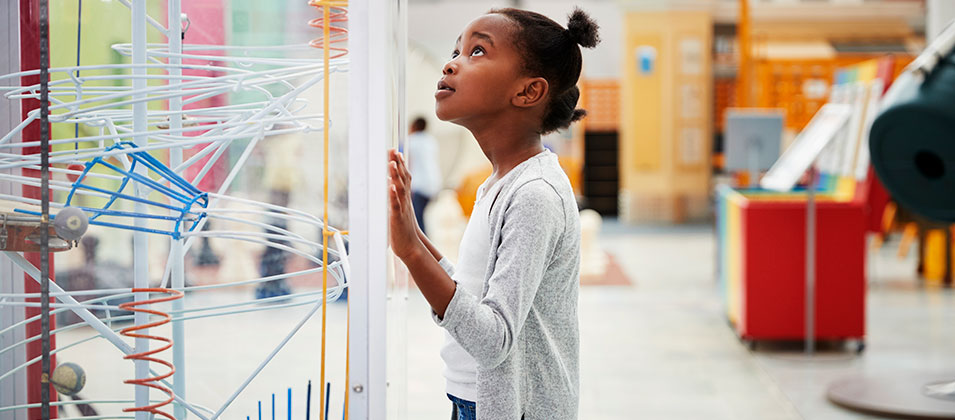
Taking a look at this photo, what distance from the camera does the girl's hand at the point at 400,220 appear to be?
1.24m

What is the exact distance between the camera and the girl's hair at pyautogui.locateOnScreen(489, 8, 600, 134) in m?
1.39

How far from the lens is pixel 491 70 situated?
1368 millimetres

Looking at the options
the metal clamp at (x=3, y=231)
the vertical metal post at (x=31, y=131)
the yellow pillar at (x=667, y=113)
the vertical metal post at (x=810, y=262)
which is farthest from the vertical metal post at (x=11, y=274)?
the yellow pillar at (x=667, y=113)

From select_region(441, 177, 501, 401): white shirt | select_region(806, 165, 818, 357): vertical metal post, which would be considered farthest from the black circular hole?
select_region(441, 177, 501, 401): white shirt

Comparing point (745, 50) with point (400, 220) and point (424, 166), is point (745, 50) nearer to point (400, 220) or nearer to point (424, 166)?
point (424, 166)

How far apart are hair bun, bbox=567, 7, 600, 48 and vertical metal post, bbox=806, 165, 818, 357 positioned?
3.98m

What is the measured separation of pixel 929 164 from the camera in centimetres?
386

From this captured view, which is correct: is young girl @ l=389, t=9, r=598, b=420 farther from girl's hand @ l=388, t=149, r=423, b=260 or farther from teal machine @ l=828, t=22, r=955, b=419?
teal machine @ l=828, t=22, r=955, b=419

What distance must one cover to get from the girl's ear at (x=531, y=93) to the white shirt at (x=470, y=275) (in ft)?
0.40

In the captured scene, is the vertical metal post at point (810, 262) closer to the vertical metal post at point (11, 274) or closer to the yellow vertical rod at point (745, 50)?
the vertical metal post at point (11, 274)

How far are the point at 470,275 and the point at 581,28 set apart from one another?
0.39m

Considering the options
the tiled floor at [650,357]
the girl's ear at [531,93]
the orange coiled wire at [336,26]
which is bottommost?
the tiled floor at [650,357]

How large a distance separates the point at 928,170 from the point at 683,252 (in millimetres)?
6498

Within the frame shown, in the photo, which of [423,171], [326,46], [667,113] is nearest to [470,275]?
[326,46]
